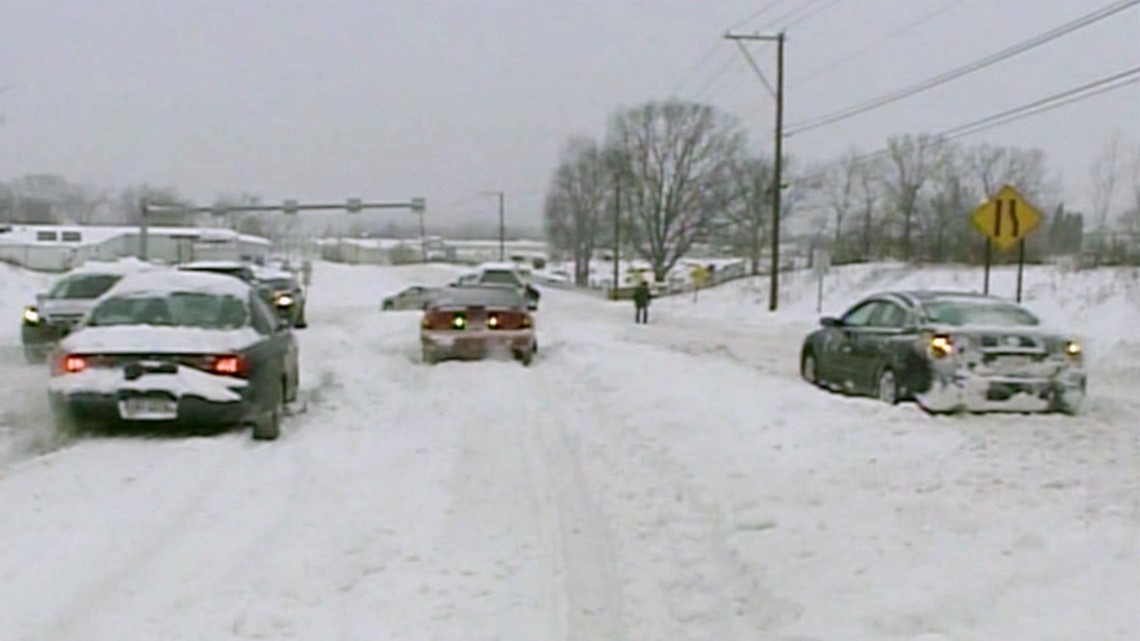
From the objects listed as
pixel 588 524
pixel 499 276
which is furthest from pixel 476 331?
pixel 499 276

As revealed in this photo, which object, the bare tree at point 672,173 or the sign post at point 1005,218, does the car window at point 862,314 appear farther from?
the bare tree at point 672,173

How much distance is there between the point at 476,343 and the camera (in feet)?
62.6

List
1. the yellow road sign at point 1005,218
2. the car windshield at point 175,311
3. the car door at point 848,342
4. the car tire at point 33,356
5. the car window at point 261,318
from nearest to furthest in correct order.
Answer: the car windshield at point 175,311 → the car window at point 261,318 → the car door at point 848,342 → the car tire at point 33,356 → the yellow road sign at point 1005,218

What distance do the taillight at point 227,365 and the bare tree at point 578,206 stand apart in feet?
295

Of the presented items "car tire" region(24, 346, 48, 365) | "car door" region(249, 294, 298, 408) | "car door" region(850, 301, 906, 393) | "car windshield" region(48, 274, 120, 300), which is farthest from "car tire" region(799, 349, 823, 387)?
"car windshield" region(48, 274, 120, 300)

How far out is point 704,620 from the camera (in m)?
5.67

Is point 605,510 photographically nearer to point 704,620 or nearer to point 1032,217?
point 704,620

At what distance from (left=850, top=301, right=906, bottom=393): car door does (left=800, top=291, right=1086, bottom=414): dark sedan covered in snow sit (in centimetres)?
2

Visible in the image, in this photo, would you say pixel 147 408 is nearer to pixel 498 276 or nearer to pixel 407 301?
pixel 498 276

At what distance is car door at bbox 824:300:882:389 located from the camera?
14953 mm

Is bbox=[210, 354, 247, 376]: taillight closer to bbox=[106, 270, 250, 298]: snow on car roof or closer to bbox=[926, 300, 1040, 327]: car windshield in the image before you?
bbox=[106, 270, 250, 298]: snow on car roof

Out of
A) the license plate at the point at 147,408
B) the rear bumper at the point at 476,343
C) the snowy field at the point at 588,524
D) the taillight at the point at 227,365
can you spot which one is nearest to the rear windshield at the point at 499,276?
the rear bumper at the point at 476,343

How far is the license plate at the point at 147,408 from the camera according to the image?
399 inches

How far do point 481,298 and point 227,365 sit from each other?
9415 mm
